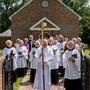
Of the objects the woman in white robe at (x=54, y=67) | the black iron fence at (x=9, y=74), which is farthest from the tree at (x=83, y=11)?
the black iron fence at (x=9, y=74)

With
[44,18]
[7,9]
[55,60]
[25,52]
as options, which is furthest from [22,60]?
[7,9]

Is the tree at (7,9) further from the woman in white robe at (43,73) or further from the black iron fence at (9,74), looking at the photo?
the black iron fence at (9,74)

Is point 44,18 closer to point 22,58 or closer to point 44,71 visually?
point 22,58

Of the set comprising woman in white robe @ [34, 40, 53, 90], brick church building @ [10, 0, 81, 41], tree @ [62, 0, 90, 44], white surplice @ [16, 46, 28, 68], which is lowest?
woman in white robe @ [34, 40, 53, 90]

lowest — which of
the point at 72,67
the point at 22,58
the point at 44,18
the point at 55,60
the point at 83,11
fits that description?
the point at 72,67

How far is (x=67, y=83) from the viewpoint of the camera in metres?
14.5

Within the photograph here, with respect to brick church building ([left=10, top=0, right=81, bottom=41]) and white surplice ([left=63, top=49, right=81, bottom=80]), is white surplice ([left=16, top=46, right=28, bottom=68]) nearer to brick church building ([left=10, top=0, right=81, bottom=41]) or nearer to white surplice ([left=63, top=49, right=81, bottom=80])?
white surplice ([left=63, top=49, right=81, bottom=80])

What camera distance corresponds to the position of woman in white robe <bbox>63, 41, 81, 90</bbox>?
47.0ft

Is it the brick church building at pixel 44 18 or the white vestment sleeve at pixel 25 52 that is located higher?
the brick church building at pixel 44 18

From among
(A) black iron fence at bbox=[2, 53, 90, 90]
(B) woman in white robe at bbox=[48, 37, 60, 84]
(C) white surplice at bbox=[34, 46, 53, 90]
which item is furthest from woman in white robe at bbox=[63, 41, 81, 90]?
(B) woman in white robe at bbox=[48, 37, 60, 84]

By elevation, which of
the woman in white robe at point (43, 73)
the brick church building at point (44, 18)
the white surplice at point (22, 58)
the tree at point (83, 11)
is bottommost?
the woman in white robe at point (43, 73)

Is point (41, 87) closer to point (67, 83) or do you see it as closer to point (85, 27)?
point (67, 83)

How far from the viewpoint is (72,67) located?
568 inches

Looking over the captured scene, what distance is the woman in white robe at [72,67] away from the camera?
14.3 m
